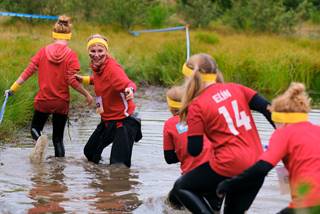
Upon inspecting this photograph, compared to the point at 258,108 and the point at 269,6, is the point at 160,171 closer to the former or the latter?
the point at 258,108

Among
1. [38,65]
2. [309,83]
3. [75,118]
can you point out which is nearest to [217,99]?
[38,65]

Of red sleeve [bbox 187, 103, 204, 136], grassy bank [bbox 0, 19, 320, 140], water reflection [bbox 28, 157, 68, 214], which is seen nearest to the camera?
red sleeve [bbox 187, 103, 204, 136]

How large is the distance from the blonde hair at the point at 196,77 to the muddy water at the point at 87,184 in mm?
1714

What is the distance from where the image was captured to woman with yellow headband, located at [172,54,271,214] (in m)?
5.93

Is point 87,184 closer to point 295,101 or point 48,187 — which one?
point 48,187

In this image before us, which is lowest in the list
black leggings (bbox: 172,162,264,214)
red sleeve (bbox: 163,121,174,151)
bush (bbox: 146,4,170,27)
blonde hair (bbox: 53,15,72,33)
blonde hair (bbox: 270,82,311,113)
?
bush (bbox: 146,4,170,27)

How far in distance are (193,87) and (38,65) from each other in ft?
13.6

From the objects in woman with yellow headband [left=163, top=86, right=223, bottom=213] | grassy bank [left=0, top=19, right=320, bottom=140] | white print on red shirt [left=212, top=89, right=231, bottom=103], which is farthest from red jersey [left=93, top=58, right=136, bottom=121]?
grassy bank [left=0, top=19, right=320, bottom=140]

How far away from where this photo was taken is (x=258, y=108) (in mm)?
6203

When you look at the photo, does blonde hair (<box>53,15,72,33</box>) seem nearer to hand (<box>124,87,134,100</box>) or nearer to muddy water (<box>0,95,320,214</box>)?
hand (<box>124,87,134,100</box>)

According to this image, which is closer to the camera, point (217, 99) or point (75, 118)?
point (217, 99)

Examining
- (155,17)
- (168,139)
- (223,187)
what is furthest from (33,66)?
(155,17)

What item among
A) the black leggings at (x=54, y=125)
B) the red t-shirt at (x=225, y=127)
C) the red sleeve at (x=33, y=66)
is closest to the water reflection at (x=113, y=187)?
the black leggings at (x=54, y=125)

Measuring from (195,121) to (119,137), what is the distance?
139 inches
